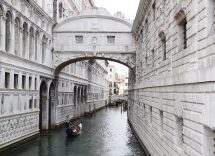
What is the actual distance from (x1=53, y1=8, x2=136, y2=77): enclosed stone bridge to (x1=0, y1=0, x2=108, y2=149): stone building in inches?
24.4

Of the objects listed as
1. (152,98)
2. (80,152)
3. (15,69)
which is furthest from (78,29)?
(152,98)

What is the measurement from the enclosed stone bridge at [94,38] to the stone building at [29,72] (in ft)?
2.04

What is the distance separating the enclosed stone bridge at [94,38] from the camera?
Answer: 19469 mm

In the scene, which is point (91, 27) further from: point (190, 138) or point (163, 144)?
point (190, 138)

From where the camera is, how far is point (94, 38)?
19.6m

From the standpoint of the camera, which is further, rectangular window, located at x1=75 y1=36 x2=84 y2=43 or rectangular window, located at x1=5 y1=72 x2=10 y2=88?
rectangular window, located at x1=75 y1=36 x2=84 y2=43

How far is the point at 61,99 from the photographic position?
22969 mm

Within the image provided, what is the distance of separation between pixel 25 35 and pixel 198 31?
1100 cm

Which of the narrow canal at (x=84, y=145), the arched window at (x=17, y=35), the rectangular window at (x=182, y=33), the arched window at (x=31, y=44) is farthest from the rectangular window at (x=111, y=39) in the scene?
the rectangular window at (x=182, y=33)

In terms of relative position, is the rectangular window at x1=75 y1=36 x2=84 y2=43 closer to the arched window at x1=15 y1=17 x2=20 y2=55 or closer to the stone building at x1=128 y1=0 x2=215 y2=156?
the arched window at x1=15 y1=17 x2=20 y2=55

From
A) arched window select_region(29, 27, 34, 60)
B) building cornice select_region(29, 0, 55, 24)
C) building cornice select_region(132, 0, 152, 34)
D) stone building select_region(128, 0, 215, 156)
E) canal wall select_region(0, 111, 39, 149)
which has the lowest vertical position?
canal wall select_region(0, 111, 39, 149)

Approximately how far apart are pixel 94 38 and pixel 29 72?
5.15m

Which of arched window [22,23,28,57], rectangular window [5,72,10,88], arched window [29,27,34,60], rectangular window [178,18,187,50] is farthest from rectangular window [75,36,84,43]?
rectangular window [178,18,187,50]

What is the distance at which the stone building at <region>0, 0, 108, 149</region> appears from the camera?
12.9m
